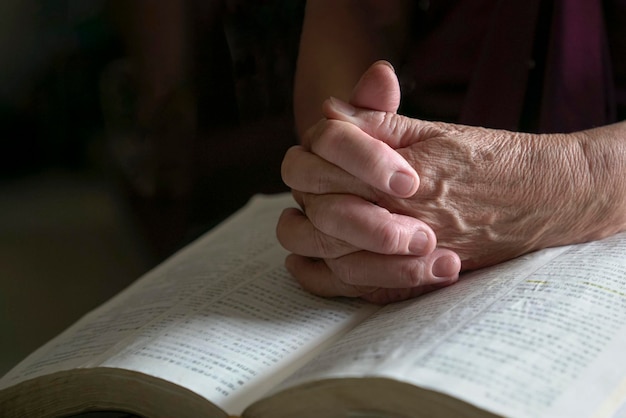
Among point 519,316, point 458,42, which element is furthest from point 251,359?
point 458,42

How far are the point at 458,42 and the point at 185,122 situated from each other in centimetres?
39

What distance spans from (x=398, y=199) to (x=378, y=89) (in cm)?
10

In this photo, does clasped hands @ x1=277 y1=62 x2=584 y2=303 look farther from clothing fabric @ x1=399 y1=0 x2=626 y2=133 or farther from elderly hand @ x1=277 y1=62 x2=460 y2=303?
clothing fabric @ x1=399 y1=0 x2=626 y2=133

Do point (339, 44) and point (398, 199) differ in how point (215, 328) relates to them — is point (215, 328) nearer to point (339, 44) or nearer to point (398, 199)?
point (398, 199)

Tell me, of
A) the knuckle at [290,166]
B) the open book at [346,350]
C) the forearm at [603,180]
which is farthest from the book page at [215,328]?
the forearm at [603,180]

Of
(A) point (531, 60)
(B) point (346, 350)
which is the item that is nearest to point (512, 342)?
(B) point (346, 350)

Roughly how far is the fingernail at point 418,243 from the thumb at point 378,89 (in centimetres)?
12

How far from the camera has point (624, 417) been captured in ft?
1.54

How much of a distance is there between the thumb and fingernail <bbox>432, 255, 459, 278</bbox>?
0.45 ft

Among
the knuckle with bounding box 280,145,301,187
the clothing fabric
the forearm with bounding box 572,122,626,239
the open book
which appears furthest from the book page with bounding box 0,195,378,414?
the clothing fabric

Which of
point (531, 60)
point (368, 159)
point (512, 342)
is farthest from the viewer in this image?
point (531, 60)

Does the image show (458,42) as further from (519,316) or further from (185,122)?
(519,316)

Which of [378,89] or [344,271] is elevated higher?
[378,89]

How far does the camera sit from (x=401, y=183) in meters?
0.59
